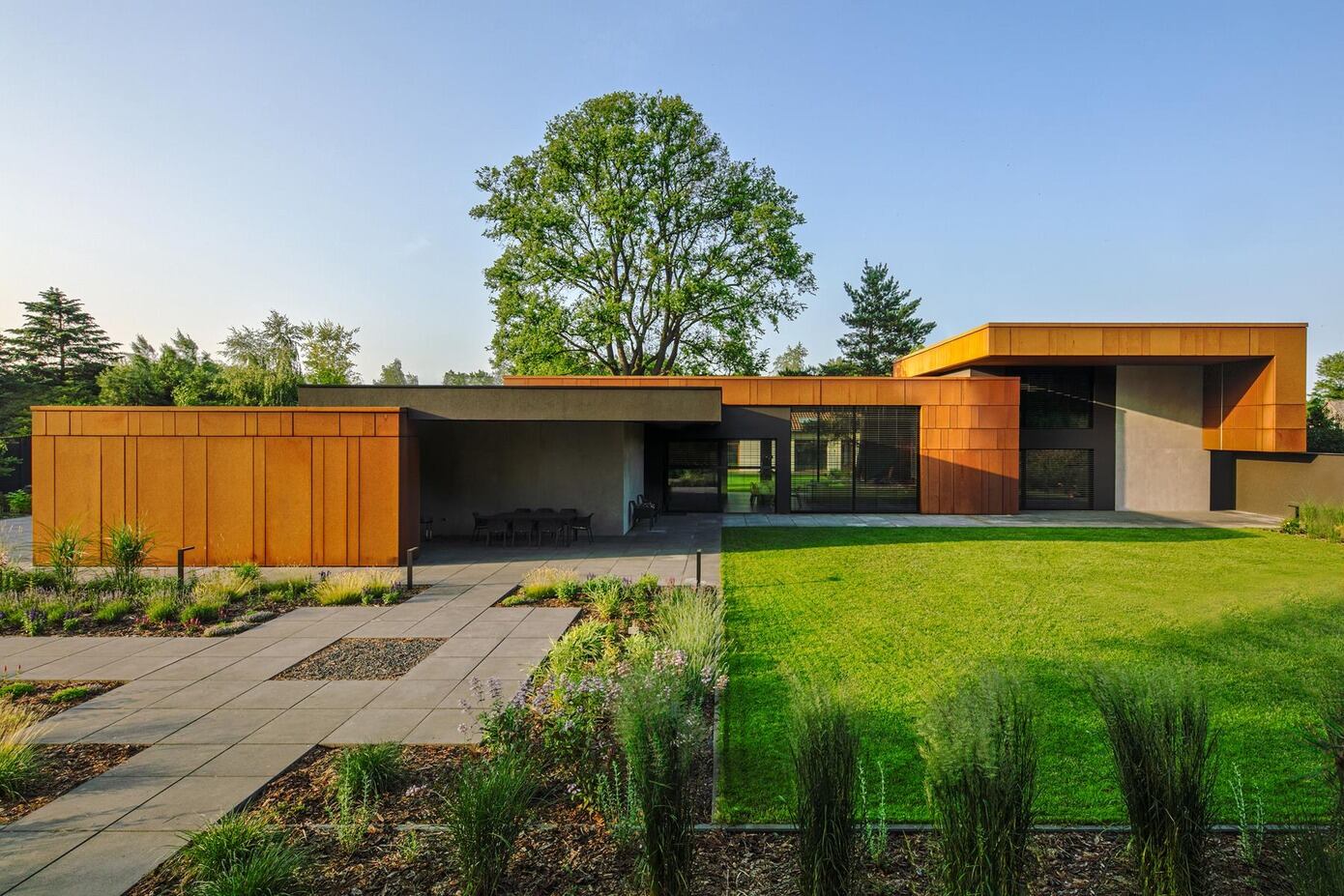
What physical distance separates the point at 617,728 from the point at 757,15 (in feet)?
46.9

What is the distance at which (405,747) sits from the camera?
4.80 meters

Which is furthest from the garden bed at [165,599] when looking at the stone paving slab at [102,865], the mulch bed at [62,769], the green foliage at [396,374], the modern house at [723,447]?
the green foliage at [396,374]

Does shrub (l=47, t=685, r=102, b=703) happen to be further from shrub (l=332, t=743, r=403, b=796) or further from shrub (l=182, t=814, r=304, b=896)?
shrub (l=182, t=814, r=304, b=896)

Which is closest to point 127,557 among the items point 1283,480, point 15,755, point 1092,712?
point 15,755

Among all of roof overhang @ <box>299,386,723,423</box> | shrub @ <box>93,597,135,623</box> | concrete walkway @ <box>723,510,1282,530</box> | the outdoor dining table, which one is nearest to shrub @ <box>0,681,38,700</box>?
shrub @ <box>93,597,135,623</box>

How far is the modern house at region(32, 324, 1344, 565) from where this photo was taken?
12078 millimetres

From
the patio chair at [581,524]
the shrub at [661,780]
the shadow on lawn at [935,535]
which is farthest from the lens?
the patio chair at [581,524]

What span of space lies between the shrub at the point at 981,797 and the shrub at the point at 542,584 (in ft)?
24.2

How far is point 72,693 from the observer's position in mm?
5863

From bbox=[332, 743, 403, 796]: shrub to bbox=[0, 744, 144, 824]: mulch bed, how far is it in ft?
5.32

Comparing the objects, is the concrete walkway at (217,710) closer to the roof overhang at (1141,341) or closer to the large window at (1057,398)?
the roof overhang at (1141,341)

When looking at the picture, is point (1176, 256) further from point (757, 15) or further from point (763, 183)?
point (757, 15)

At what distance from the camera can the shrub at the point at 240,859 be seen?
2.95 m

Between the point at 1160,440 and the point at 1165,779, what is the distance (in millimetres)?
23018
